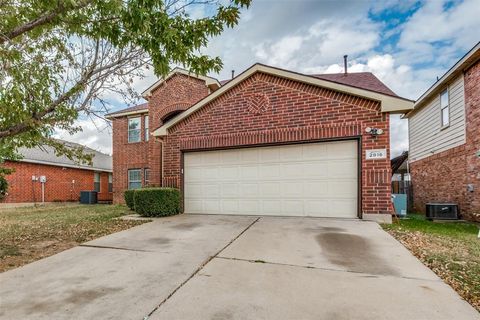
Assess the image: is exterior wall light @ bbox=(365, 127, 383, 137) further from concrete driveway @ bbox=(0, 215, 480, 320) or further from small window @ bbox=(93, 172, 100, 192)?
small window @ bbox=(93, 172, 100, 192)

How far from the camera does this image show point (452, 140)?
394 inches

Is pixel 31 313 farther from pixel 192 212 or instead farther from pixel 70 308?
pixel 192 212

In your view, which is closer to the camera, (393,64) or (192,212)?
(192,212)

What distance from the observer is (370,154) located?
688 centimetres

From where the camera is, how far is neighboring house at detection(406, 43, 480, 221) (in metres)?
A: 8.52

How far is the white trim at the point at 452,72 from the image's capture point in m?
8.13

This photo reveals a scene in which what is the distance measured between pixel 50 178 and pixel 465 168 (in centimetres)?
2227

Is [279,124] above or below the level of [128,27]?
below

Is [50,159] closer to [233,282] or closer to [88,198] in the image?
[88,198]

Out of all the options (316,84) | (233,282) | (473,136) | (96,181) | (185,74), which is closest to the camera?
(233,282)

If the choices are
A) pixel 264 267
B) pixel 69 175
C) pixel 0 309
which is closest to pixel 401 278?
pixel 264 267

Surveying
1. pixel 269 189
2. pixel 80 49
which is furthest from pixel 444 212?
pixel 80 49

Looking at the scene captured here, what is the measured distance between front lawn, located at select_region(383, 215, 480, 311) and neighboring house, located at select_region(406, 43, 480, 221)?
4.21 metres

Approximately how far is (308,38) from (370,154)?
7.41m
